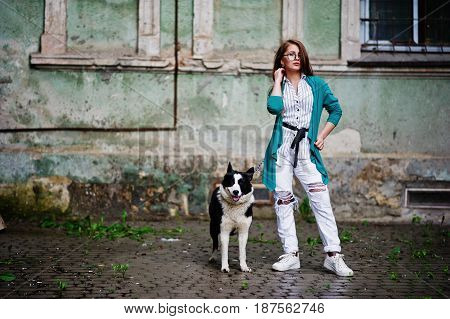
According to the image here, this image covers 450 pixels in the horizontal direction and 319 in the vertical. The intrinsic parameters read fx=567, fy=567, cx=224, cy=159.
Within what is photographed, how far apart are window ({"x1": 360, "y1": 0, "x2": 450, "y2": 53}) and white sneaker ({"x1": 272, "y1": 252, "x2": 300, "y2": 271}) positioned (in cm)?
466

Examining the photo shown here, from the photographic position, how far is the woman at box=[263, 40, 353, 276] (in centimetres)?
551

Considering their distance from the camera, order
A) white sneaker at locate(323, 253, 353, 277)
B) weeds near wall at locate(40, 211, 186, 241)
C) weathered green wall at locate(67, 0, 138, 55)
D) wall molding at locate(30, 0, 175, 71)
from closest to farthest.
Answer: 1. white sneaker at locate(323, 253, 353, 277)
2. weeds near wall at locate(40, 211, 186, 241)
3. wall molding at locate(30, 0, 175, 71)
4. weathered green wall at locate(67, 0, 138, 55)

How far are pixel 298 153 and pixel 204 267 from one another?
1.50 m

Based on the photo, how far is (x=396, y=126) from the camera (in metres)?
8.82

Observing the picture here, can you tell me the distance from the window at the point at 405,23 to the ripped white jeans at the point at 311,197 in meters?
4.21

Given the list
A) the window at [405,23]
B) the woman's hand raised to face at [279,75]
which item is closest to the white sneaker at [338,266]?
the woman's hand raised to face at [279,75]

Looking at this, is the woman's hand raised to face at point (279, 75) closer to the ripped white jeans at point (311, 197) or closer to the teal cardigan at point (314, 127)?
the teal cardigan at point (314, 127)

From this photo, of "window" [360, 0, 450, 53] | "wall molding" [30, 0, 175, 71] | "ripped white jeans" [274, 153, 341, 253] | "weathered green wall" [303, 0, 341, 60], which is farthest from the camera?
"window" [360, 0, 450, 53]

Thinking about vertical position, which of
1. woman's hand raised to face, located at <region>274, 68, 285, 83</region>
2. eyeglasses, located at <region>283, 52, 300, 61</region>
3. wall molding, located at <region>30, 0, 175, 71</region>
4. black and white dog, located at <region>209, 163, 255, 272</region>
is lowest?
black and white dog, located at <region>209, 163, 255, 272</region>

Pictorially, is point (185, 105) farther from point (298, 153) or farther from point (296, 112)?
point (298, 153)

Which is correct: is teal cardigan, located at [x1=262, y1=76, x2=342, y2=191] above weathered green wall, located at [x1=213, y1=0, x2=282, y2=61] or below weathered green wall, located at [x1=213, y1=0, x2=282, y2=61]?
below

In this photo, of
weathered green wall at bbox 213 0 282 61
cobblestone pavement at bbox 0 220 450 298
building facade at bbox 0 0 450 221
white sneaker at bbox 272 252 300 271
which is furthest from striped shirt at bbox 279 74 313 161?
weathered green wall at bbox 213 0 282 61

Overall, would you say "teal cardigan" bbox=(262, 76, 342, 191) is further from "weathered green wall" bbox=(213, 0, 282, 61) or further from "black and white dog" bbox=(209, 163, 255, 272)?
"weathered green wall" bbox=(213, 0, 282, 61)

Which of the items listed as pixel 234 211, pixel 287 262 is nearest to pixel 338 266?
pixel 287 262
